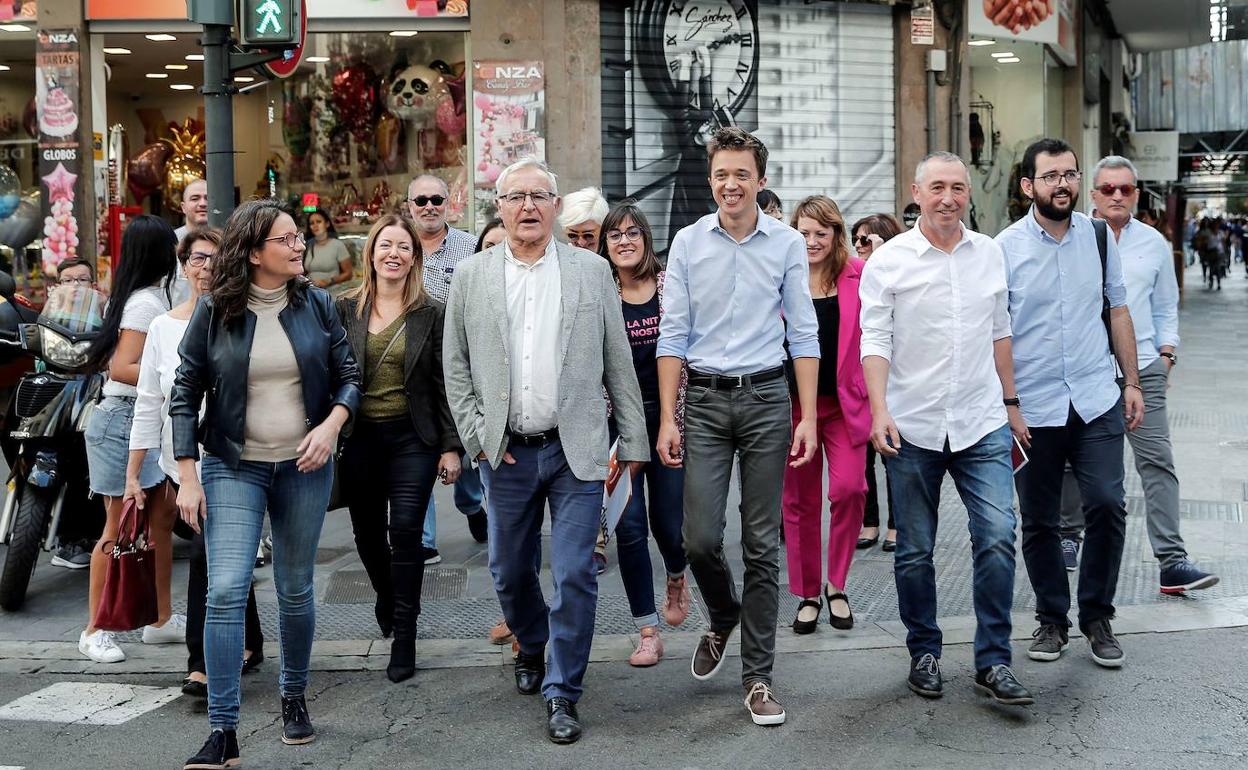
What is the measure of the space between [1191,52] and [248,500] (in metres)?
40.0

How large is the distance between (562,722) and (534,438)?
984mm

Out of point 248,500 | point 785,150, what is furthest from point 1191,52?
point 248,500

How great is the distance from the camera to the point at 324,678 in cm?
569

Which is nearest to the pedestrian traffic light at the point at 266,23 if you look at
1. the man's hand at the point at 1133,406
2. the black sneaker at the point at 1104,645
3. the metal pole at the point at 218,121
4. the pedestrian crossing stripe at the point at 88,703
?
the metal pole at the point at 218,121

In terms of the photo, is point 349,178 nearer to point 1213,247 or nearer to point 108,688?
point 108,688

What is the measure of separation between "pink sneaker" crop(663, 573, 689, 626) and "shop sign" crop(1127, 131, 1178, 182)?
95.4 ft

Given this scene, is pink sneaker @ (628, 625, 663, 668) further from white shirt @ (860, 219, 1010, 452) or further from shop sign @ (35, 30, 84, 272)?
shop sign @ (35, 30, 84, 272)

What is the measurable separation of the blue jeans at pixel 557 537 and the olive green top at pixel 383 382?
2.16 feet

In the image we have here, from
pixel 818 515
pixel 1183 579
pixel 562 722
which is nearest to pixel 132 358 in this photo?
pixel 562 722

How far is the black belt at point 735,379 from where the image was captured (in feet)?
16.8

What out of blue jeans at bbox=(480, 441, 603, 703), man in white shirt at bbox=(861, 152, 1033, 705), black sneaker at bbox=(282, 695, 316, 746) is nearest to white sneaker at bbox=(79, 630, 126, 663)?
black sneaker at bbox=(282, 695, 316, 746)

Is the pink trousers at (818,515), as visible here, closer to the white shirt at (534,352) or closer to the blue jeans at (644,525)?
the blue jeans at (644,525)

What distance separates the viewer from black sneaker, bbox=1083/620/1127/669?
5566 mm

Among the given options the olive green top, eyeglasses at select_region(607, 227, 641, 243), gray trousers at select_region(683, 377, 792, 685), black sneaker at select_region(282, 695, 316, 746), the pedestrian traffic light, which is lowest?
black sneaker at select_region(282, 695, 316, 746)
